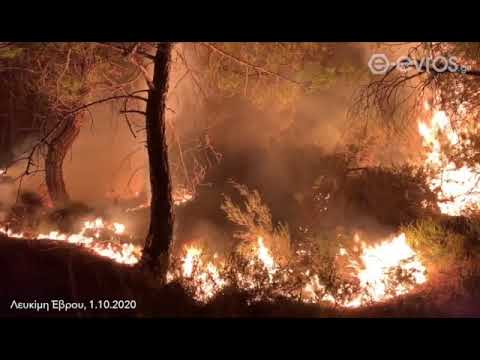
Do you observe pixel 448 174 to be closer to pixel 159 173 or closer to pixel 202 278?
pixel 202 278

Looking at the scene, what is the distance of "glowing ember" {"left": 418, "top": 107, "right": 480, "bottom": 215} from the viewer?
5.69m

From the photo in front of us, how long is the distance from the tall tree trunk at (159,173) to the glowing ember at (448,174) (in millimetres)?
4274

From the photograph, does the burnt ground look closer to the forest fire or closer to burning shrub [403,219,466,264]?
the forest fire

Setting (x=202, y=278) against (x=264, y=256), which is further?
(x=264, y=256)

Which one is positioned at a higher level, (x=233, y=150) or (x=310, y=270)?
(x=233, y=150)

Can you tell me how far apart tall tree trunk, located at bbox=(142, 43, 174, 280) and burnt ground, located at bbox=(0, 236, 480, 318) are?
497 mm

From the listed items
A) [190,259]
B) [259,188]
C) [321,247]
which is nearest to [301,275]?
[321,247]

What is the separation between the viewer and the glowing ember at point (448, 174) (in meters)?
5.69

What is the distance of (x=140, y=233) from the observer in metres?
6.71

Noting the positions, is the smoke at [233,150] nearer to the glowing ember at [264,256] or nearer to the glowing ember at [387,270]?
the glowing ember at [264,256]

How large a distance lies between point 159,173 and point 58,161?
3.82 metres

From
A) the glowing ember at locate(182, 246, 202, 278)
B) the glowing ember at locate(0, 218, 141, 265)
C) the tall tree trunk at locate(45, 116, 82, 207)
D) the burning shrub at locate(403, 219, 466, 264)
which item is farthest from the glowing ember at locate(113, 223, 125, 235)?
the burning shrub at locate(403, 219, 466, 264)

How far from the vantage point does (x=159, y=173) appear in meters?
4.85

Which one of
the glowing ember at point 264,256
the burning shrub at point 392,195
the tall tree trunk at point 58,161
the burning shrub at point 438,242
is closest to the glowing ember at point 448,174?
the burning shrub at point 392,195
